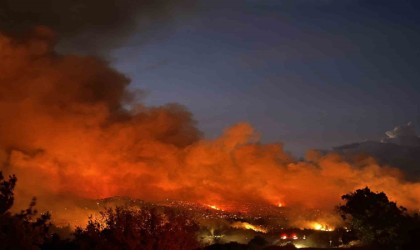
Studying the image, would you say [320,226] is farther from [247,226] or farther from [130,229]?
[130,229]

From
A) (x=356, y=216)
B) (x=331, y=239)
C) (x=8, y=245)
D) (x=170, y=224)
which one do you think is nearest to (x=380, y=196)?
(x=356, y=216)

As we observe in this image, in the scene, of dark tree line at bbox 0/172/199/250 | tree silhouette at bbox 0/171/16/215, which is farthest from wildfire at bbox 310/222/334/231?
tree silhouette at bbox 0/171/16/215

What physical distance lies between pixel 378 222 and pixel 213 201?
2006 inches

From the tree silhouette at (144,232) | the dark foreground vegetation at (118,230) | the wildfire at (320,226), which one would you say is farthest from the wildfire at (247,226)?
the tree silhouette at (144,232)

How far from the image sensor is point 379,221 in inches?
1572

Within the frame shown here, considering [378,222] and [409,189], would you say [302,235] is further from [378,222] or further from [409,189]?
[409,189]

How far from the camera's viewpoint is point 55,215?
246 ft

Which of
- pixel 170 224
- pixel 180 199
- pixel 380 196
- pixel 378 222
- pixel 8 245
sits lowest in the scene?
pixel 8 245

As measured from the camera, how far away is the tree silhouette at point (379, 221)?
125 ft

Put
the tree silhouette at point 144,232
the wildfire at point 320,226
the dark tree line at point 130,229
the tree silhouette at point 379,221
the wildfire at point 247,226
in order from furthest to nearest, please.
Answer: the wildfire at point 247,226, the wildfire at point 320,226, the tree silhouette at point 379,221, the tree silhouette at point 144,232, the dark tree line at point 130,229

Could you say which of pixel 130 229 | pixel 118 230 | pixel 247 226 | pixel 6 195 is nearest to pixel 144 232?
pixel 130 229

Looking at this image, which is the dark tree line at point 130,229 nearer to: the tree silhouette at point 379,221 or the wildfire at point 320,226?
the tree silhouette at point 379,221

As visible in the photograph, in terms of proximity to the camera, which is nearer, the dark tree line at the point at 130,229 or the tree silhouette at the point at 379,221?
the dark tree line at the point at 130,229

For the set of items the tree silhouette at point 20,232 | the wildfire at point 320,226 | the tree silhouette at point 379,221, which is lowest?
the tree silhouette at point 20,232
